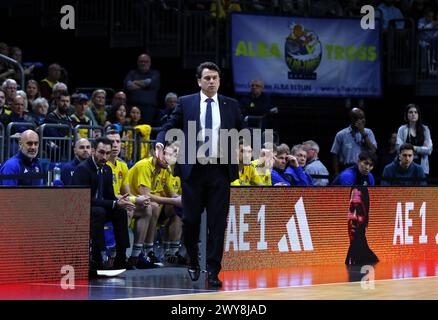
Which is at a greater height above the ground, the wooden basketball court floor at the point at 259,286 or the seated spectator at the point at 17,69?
the seated spectator at the point at 17,69

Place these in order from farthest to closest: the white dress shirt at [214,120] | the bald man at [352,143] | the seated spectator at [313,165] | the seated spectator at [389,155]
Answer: the seated spectator at [389,155], the bald man at [352,143], the seated spectator at [313,165], the white dress shirt at [214,120]

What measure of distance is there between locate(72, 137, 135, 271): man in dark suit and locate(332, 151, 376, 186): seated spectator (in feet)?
12.1

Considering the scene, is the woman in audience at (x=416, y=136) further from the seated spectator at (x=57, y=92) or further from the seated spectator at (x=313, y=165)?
the seated spectator at (x=57, y=92)

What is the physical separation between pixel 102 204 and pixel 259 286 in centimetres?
241

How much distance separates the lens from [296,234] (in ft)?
47.9

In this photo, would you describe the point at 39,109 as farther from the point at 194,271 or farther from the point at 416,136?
Result: the point at 416,136

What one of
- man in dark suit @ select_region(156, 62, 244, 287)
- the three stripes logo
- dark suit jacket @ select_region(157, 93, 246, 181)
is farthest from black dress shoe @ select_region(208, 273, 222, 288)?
the three stripes logo

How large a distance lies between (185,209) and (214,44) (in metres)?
9.98

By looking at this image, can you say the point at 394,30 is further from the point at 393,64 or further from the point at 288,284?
the point at 288,284

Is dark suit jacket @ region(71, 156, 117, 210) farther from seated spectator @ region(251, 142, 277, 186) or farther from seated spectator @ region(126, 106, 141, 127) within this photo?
seated spectator @ region(126, 106, 141, 127)

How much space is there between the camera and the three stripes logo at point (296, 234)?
47.5 feet

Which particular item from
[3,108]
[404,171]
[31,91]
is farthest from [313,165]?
[3,108]

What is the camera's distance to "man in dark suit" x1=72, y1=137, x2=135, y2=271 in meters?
13.1

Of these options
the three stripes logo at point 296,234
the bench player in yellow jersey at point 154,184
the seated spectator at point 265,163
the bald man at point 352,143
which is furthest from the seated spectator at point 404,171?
the bench player in yellow jersey at point 154,184
